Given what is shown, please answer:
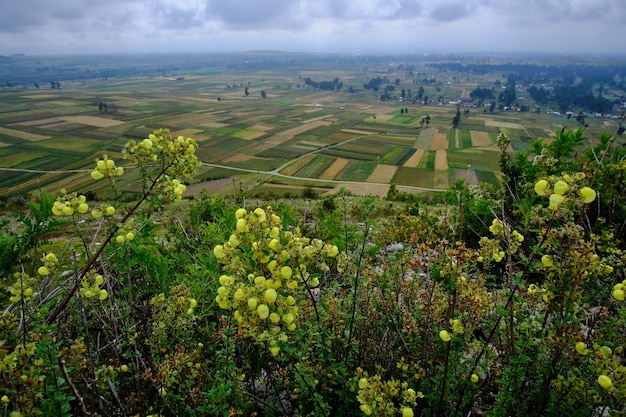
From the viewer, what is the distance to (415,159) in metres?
64.5

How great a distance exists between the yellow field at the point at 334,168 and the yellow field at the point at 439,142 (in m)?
20.9

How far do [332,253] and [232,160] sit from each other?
63651mm

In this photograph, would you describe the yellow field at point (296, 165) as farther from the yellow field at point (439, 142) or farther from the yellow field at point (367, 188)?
the yellow field at point (439, 142)

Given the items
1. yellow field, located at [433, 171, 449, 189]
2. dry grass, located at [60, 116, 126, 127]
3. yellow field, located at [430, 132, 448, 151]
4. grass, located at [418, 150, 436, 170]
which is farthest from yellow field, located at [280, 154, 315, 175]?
dry grass, located at [60, 116, 126, 127]

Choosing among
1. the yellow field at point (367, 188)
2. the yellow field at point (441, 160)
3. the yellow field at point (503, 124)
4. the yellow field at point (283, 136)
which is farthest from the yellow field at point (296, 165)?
the yellow field at point (503, 124)

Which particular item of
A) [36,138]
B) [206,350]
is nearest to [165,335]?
[206,350]

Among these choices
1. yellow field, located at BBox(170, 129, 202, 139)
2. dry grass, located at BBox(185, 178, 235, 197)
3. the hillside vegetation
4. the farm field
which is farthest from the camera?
yellow field, located at BBox(170, 129, 202, 139)

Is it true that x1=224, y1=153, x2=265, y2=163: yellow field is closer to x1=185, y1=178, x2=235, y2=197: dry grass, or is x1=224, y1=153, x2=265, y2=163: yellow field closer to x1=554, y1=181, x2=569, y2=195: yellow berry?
x1=185, y1=178, x2=235, y2=197: dry grass

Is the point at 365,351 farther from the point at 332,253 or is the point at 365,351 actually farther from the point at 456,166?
the point at 456,166

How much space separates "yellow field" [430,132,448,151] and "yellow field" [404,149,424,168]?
4435mm

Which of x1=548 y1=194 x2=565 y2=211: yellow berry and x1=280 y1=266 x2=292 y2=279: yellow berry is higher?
x1=548 y1=194 x2=565 y2=211: yellow berry

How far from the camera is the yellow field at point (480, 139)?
246 feet

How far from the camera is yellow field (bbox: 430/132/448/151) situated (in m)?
72.5

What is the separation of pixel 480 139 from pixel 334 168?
40742mm
